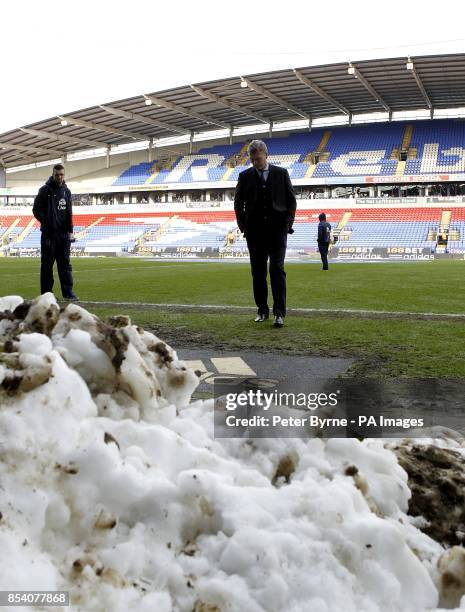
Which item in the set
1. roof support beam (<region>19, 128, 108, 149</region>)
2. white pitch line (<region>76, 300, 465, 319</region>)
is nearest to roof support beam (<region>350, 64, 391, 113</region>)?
roof support beam (<region>19, 128, 108, 149</region>)

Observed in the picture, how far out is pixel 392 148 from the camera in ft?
127

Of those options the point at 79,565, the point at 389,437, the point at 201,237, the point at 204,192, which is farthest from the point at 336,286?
the point at 204,192

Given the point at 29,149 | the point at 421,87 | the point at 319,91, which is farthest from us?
the point at 29,149

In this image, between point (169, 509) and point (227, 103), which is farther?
Result: point (227, 103)

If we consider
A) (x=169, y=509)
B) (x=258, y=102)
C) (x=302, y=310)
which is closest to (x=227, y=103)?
(x=258, y=102)

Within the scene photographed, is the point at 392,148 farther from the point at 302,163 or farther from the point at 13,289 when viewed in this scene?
the point at 13,289

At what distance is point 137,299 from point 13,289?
297 cm

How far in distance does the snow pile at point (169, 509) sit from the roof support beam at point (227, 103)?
113ft

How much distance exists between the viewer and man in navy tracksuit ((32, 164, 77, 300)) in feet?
23.9

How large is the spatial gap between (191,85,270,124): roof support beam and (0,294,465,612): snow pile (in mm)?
34412

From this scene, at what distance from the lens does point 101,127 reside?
41.2 m

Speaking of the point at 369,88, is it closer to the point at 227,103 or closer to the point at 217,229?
the point at 227,103

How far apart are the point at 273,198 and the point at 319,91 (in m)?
31.4

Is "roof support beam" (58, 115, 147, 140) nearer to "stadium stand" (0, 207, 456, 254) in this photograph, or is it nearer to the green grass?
"stadium stand" (0, 207, 456, 254)
